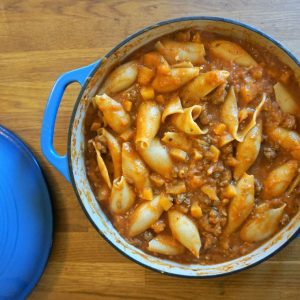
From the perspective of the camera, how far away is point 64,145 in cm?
148

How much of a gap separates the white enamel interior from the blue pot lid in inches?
7.5

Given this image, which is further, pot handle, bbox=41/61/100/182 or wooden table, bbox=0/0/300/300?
wooden table, bbox=0/0/300/300

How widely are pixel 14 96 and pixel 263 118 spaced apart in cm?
78

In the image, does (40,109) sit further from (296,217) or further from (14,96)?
(296,217)

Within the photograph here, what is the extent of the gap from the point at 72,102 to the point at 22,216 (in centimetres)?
39

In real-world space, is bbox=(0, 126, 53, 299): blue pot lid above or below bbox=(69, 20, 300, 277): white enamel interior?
below

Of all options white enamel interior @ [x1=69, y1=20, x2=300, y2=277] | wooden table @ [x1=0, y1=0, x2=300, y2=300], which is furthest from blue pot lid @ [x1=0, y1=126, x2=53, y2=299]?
white enamel interior @ [x1=69, y1=20, x2=300, y2=277]

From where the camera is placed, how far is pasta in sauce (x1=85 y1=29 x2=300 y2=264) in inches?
51.4

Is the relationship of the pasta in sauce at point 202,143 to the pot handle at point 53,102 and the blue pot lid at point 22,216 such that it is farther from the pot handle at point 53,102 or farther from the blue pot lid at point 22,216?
the blue pot lid at point 22,216

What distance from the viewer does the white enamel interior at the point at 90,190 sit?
1300mm

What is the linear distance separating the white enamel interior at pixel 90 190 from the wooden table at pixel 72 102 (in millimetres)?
121

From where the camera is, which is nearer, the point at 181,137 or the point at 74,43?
the point at 181,137

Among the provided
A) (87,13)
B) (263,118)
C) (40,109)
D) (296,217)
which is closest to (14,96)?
(40,109)

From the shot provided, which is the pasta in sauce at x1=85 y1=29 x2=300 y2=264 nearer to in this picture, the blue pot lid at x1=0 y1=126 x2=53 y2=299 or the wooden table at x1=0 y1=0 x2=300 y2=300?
the wooden table at x1=0 y1=0 x2=300 y2=300
